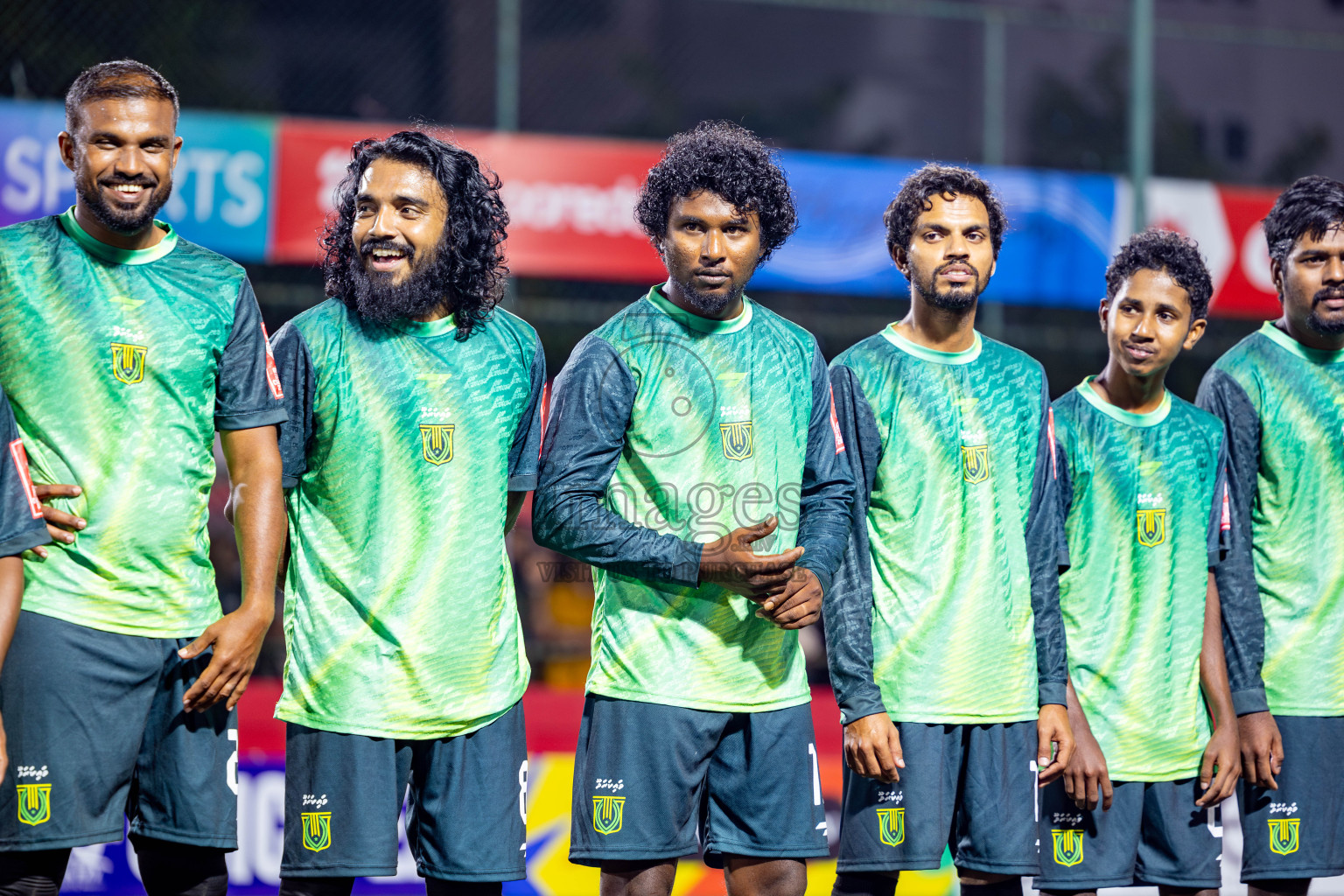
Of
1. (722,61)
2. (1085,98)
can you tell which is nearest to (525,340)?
(1085,98)

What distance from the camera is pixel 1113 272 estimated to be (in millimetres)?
4426

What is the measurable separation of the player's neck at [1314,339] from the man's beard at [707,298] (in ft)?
6.28

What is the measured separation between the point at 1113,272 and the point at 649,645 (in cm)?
194

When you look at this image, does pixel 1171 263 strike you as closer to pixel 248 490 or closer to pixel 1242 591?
pixel 1242 591

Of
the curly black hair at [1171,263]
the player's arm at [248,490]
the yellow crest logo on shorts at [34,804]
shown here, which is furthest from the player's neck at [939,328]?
the yellow crest logo on shorts at [34,804]

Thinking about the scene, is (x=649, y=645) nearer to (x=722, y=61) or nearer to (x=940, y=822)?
(x=940, y=822)

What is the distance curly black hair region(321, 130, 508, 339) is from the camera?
366 centimetres

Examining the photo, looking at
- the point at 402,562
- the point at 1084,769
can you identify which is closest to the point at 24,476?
the point at 402,562

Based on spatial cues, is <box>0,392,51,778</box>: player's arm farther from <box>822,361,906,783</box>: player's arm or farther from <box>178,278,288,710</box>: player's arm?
<box>822,361,906,783</box>: player's arm

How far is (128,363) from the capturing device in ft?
10.8

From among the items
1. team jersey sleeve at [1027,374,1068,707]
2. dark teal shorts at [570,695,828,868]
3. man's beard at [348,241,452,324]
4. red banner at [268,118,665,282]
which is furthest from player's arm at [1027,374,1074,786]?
red banner at [268,118,665,282]

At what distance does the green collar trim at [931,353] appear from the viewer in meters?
3.96

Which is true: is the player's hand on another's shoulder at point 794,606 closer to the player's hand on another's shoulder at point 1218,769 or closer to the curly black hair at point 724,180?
the curly black hair at point 724,180

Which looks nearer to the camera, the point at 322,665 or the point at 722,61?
the point at 322,665
